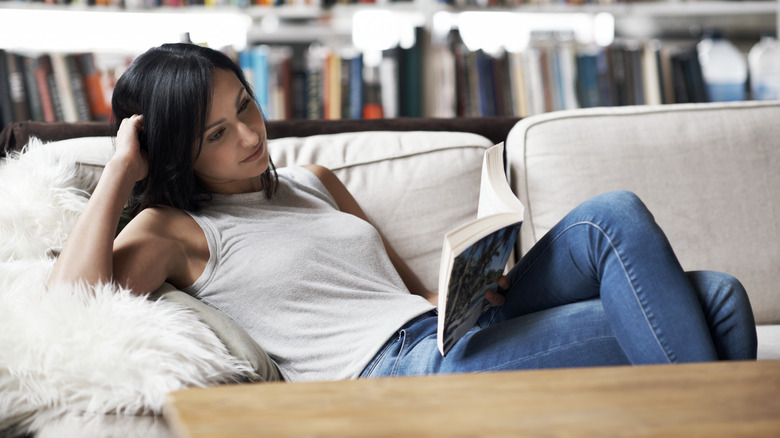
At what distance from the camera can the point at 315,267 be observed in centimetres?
114

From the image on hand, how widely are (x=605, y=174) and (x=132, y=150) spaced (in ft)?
3.02

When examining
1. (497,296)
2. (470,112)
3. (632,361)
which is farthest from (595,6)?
(632,361)

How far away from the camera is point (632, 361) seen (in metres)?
0.92

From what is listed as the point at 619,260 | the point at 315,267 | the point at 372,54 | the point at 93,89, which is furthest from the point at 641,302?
the point at 93,89

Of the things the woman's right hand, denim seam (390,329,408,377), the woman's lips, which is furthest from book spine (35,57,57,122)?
denim seam (390,329,408,377)

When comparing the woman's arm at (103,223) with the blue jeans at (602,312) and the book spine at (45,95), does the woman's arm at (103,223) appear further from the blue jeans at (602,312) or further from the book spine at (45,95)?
the book spine at (45,95)

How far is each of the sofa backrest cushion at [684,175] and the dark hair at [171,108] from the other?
27.0 inches

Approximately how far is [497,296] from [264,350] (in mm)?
375

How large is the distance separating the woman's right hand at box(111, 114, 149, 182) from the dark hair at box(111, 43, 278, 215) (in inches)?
0.5

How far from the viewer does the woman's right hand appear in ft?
3.59

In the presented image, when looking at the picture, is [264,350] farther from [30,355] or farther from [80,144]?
[80,144]

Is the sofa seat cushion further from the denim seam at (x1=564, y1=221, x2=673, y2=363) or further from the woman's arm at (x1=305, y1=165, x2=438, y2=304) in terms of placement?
the woman's arm at (x1=305, y1=165, x2=438, y2=304)

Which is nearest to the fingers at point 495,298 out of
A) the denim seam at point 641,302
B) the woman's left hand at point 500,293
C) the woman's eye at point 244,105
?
the woman's left hand at point 500,293

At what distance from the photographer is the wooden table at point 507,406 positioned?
526mm
